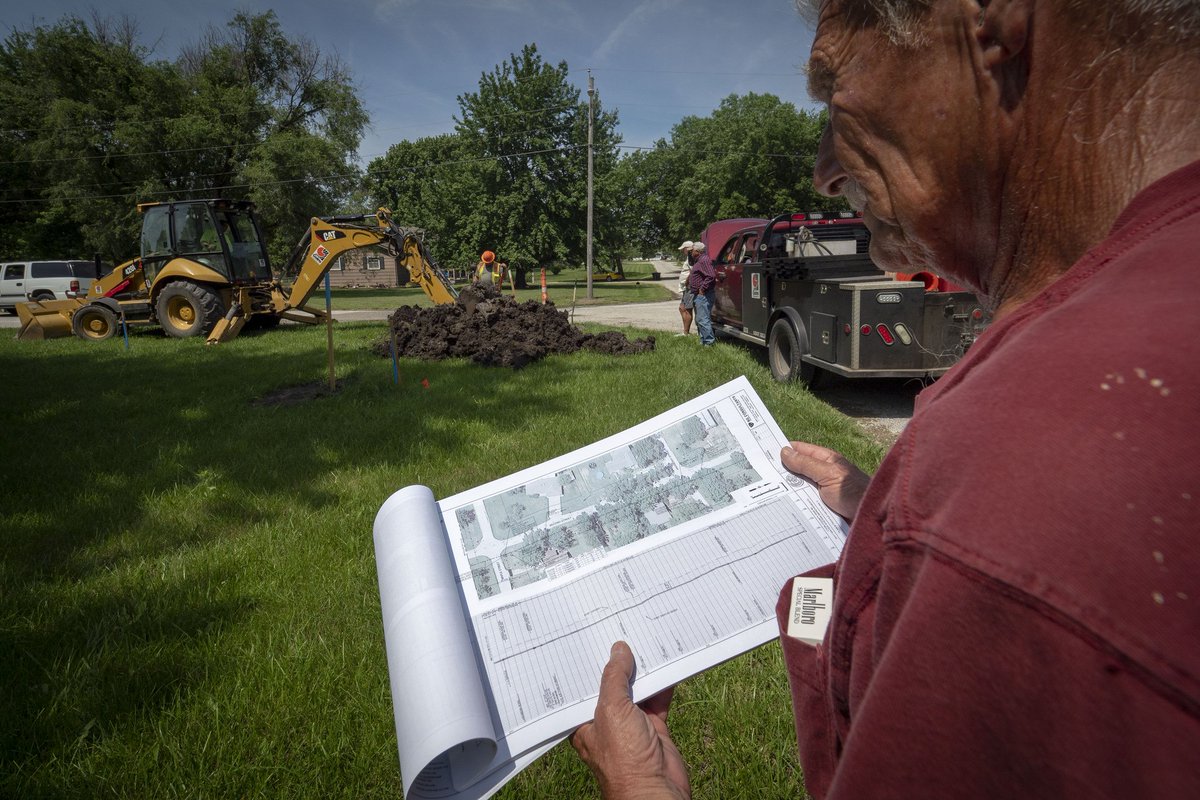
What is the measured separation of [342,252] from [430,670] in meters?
11.7

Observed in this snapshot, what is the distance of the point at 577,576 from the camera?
140 centimetres

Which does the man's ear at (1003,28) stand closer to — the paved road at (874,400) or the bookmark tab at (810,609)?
the bookmark tab at (810,609)

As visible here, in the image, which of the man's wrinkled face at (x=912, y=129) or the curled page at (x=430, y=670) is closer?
the man's wrinkled face at (x=912, y=129)

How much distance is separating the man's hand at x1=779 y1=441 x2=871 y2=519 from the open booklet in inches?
1.1

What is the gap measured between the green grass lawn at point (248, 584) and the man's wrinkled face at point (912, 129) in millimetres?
1830

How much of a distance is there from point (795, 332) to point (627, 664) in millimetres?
6465

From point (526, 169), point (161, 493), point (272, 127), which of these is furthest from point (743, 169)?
point (161, 493)

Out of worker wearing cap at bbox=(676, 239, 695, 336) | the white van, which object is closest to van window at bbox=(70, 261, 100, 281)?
the white van

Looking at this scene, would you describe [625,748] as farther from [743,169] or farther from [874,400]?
[743,169]

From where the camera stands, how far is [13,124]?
30469mm

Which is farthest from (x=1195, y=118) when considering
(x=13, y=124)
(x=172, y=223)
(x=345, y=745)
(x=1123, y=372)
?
(x=13, y=124)

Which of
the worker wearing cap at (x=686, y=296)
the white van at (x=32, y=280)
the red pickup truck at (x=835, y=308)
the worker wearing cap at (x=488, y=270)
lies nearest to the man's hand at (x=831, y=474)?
the red pickup truck at (x=835, y=308)

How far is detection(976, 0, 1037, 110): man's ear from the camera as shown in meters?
0.70

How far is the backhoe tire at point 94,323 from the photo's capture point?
13.5m
